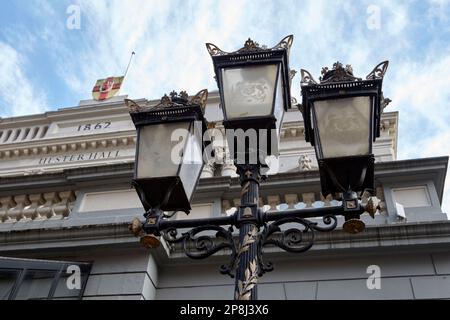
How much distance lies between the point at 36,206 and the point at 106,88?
13093 mm

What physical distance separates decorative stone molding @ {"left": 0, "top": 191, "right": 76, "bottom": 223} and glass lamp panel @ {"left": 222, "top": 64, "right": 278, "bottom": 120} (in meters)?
4.96

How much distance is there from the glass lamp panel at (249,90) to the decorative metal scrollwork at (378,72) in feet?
2.64

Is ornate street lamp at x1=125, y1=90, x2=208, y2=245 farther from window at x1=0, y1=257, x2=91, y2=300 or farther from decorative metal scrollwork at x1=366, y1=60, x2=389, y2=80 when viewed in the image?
window at x1=0, y1=257, x2=91, y2=300

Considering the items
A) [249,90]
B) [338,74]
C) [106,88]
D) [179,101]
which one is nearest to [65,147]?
[106,88]

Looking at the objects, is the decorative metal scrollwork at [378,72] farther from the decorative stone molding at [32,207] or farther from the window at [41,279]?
the decorative stone molding at [32,207]

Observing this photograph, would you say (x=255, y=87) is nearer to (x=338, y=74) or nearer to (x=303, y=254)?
(x=338, y=74)

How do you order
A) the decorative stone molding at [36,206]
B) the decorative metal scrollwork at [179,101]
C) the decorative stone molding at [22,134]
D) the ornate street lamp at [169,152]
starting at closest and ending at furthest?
the ornate street lamp at [169,152]
the decorative metal scrollwork at [179,101]
the decorative stone molding at [36,206]
the decorative stone molding at [22,134]

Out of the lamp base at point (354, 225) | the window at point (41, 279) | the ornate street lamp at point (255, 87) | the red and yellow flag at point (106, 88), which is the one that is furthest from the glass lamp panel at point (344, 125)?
the red and yellow flag at point (106, 88)

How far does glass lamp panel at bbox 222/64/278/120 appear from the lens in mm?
4227

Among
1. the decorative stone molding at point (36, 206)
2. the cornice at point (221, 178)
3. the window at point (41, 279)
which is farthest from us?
the decorative stone molding at point (36, 206)

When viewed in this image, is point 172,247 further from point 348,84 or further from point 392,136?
point 392,136

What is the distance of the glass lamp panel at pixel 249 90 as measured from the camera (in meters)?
4.23

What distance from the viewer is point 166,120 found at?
14.7 feet
